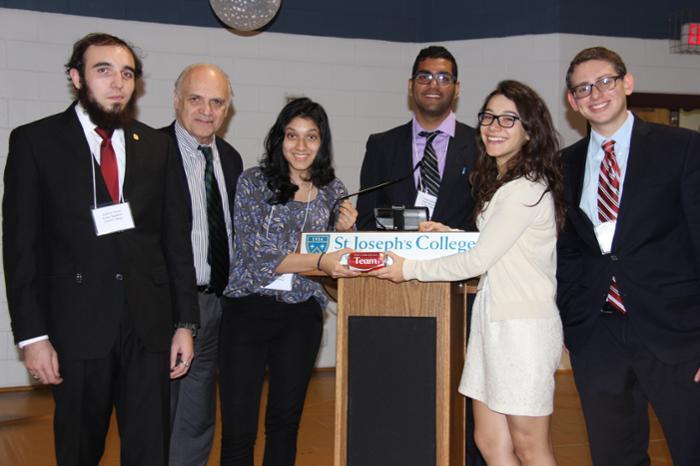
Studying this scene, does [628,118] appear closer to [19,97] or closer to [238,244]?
[238,244]

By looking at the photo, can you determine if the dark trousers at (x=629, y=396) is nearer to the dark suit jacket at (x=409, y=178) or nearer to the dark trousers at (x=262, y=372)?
the dark suit jacket at (x=409, y=178)

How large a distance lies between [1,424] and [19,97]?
2266 millimetres

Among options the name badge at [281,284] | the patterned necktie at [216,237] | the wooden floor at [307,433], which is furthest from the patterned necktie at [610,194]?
the wooden floor at [307,433]

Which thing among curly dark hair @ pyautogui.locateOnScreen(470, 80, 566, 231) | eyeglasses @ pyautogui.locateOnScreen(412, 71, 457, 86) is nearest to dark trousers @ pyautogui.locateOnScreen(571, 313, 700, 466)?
curly dark hair @ pyautogui.locateOnScreen(470, 80, 566, 231)

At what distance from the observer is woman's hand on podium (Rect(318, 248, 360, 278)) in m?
2.32

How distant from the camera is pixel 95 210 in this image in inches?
93.0

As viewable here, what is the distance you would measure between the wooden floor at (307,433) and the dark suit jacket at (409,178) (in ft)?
4.89

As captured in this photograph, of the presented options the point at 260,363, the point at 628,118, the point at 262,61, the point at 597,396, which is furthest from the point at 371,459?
the point at 262,61

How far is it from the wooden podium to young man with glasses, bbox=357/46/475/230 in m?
0.85

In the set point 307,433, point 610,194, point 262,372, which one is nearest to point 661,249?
point 610,194

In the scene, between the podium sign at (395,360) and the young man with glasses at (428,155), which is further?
the young man with glasses at (428,155)

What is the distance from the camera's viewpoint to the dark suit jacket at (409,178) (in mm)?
3148

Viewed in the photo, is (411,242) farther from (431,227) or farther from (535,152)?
(535,152)

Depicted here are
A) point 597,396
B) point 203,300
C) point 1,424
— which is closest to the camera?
point 597,396
